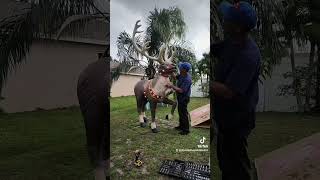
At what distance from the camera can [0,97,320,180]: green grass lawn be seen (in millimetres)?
2805

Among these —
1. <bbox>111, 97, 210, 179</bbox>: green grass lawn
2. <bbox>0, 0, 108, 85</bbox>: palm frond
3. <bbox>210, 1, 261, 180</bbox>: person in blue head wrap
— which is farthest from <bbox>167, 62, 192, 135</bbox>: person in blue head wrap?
<bbox>0, 0, 108, 85</bbox>: palm frond

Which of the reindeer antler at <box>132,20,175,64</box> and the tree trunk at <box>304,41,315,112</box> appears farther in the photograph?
A: the tree trunk at <box>304,41,315,112</box>

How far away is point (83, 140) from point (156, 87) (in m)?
0.73

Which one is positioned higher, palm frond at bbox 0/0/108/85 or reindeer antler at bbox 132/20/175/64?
palm frond at bbox 0/0/108/85

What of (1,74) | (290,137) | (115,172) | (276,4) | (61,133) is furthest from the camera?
(290,137)

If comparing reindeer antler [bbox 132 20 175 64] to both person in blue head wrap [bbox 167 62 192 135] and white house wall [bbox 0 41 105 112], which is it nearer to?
person in blue head wrap [bbox 167 62 192 135]

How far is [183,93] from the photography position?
2920 millimetres

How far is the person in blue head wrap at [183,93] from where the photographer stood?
2869mm

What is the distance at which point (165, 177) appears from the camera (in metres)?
2.88

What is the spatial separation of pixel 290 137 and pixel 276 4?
1.31m

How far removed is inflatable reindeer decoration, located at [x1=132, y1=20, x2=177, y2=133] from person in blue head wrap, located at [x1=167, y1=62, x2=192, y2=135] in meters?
0.05

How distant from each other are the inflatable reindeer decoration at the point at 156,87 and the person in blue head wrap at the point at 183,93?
45mm

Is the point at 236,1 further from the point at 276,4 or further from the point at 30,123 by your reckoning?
the point at 30,123

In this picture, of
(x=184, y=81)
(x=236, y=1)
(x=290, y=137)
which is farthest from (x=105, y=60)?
(x=290, y=137)
